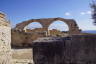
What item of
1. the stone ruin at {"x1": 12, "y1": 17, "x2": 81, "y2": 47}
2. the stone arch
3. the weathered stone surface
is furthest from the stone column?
the stone arch

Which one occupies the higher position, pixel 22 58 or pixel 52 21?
pixel 52 21

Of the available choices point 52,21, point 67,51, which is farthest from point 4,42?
point 52,21

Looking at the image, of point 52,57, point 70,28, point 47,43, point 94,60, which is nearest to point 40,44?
point 47,43

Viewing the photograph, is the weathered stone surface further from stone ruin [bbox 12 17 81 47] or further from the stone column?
stone ruin [bbox 12 17 81 47]

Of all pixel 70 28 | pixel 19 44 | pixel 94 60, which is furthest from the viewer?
pixel 70 28

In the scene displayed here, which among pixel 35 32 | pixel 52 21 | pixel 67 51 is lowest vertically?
pixel 67 51

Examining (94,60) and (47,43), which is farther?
(47,43)

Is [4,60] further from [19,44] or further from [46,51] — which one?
[19,44]

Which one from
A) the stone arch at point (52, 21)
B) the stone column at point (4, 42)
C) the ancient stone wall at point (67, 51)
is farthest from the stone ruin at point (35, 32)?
the ancient stone wall at point (67, 51)

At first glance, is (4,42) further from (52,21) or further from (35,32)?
(52,21)

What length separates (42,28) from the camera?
23.2m

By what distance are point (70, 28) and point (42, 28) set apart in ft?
16.7

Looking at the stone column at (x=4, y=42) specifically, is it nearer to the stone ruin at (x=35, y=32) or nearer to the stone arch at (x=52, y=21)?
the stone ruin at (x=35, y=32)

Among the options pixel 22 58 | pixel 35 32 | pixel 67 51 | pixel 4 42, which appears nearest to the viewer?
pixel 67 51
